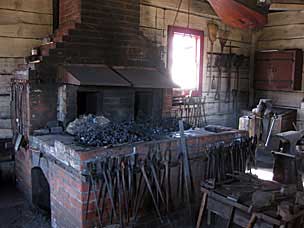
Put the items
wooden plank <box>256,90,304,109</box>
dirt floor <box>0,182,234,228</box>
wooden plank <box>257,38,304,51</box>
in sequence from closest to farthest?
dirt floor <box>0,182,234,228</box> < wooden plank <box>257,38,304,51</box> < wooden plank <box>256,90,304,109</box>

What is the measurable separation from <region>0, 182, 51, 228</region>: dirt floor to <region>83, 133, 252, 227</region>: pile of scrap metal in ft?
2.75

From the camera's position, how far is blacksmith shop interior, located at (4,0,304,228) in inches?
109

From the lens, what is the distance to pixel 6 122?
4090 mm

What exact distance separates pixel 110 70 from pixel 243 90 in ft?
12.2

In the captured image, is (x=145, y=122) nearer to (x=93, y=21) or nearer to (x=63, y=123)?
(x=63, y=123)

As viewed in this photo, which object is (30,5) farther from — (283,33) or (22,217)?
(283,33)

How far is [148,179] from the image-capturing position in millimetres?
3092

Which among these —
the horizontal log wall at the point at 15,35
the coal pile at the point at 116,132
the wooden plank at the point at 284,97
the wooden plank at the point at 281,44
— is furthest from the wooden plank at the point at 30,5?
the wooden plank at the point at 284,97

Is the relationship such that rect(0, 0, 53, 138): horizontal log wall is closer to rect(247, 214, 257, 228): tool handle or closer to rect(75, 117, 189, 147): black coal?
rect(75, 117, 189, 147): black coal

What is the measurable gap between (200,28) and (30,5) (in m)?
2.89

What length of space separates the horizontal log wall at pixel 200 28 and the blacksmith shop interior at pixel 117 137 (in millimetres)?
26

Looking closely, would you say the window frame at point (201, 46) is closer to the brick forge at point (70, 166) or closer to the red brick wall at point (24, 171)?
the brick forge at point (70, 166)

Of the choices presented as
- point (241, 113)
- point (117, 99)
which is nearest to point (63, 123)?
point (117, 99)

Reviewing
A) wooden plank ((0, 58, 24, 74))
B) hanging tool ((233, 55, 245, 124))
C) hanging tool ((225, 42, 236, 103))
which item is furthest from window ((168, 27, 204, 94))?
wooden plank ((0, 58, 24, 74))
